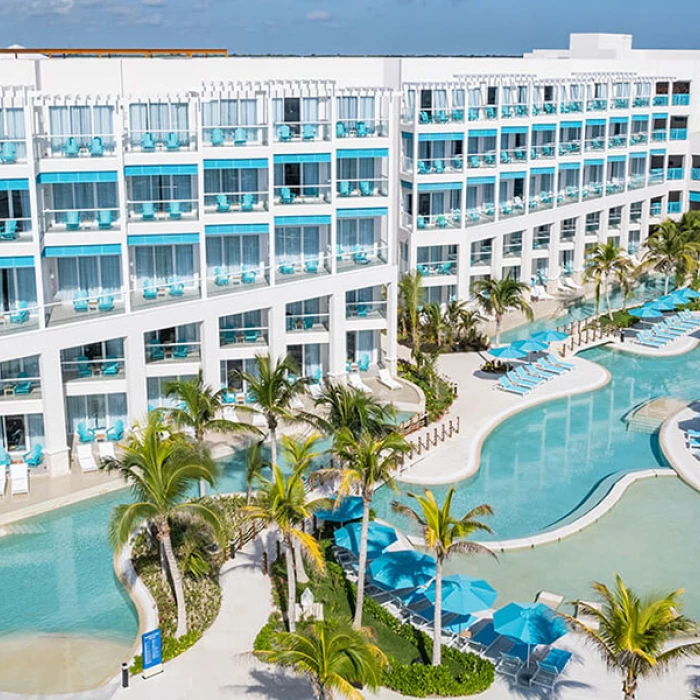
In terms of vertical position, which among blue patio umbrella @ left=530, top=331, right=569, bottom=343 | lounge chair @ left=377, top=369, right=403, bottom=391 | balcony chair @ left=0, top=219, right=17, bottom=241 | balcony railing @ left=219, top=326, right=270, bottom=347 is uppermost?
balcony chair @ left=0, top=219, right=17, bottom=241

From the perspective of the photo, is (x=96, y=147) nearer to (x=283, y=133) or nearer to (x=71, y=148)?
(x=71, y=148)

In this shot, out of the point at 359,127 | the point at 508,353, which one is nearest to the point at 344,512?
the point at 508,353

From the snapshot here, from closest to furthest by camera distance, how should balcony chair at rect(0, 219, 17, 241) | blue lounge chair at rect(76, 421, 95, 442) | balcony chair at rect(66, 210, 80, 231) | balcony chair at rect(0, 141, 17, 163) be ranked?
balcony chair at rect(0, 141, 17, 163) < balcony chair at rect(0, 219, 17, 241) < balcony chair at rect(66, 210, 80, 231) < blue lounge chair at rect(76, 421, 95, 442)

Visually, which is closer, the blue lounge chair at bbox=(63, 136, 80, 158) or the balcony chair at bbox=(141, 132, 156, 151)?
the blue lounge chair at bbox=(63, 136, 80, 158)

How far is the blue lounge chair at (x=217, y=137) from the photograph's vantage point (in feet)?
124

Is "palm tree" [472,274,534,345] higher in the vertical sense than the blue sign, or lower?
higher

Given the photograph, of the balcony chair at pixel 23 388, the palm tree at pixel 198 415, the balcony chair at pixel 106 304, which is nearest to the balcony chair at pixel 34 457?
the balcony chair at pixel 23 388

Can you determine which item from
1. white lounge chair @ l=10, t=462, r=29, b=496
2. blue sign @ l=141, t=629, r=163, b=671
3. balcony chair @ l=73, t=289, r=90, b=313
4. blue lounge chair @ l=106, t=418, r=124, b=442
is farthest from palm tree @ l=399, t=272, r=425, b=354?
blue sign @ l=141, t=629, r=163, b=671

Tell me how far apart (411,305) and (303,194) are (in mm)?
8086

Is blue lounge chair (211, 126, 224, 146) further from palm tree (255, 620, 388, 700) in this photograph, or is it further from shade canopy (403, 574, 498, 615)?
palm tree (255, 620, 388, 700)

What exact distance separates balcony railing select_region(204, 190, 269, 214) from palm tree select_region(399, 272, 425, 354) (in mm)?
9603

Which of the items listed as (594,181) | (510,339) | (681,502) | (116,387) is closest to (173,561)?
(116,387)

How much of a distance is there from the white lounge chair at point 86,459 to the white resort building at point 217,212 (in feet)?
2.54

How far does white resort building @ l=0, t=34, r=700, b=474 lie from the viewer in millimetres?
34844
